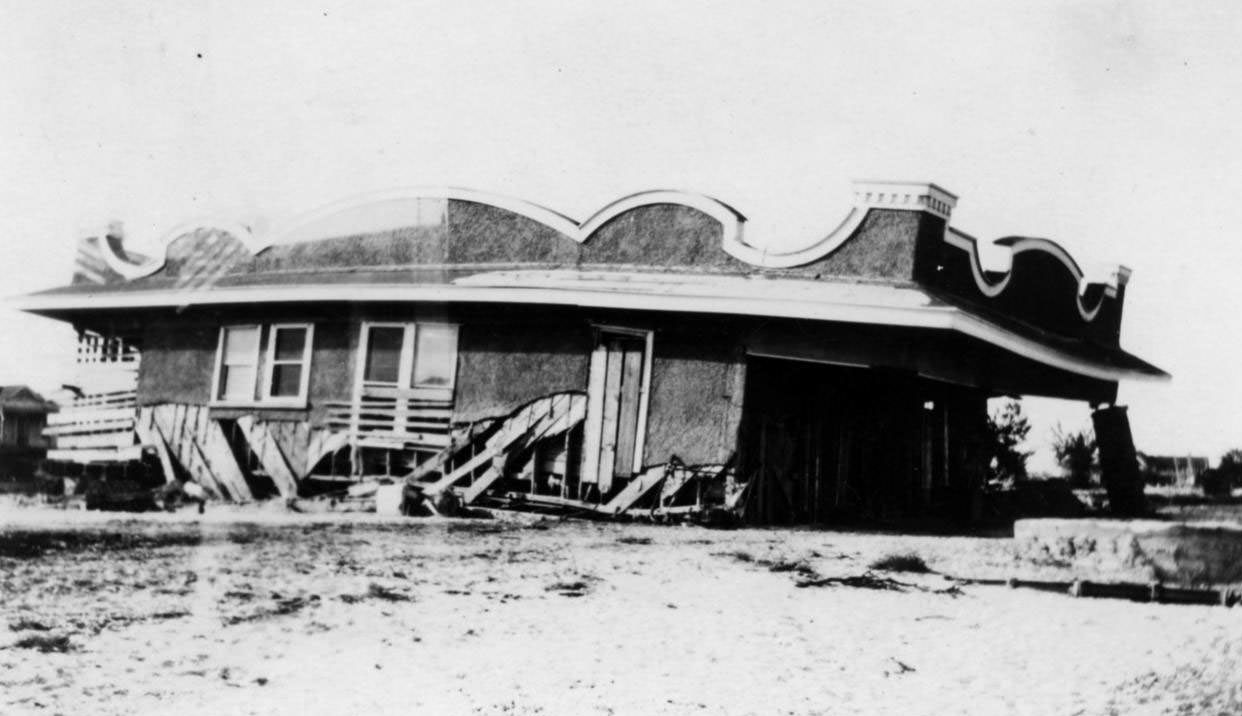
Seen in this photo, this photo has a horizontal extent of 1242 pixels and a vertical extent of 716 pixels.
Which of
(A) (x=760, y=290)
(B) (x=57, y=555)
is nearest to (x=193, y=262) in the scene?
(B) (x=57, y=555)

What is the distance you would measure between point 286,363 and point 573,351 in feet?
12.8

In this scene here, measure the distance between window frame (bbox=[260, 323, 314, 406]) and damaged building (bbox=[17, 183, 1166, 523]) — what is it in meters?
0.04

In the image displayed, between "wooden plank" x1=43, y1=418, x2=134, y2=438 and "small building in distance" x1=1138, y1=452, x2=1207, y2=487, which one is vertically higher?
"small building in distance" x1=1138, y1=452, x2=1207, y2=487

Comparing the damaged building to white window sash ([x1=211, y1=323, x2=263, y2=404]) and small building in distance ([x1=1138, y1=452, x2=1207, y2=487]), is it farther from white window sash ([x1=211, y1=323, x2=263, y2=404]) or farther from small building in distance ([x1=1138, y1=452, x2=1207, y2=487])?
small building in distance ([x1=1138, y1=452, x2=1207, y2=487])

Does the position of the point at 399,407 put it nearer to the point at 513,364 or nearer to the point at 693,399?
the point at 513,364

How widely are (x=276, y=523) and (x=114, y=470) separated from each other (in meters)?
5.54

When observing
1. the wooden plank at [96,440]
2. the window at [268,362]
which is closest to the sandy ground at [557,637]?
the window at [268,362]

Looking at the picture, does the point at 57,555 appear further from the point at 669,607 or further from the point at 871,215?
the point at 871,215

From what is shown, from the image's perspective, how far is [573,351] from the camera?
12.6m

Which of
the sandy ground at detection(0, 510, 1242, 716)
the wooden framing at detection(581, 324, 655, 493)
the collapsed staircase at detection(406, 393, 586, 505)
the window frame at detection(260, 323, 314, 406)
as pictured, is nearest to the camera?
the sandy ground at detection(0, 510, 1242, 716)

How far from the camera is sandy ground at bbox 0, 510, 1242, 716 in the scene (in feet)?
18.1

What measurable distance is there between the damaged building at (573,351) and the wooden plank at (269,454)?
0.04m

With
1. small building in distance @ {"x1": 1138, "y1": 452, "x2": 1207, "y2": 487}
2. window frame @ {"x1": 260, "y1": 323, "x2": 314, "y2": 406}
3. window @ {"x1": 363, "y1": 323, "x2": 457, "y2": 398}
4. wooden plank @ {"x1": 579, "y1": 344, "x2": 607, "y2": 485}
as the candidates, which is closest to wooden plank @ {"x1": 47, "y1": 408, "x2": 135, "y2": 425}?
window frame @ {"x1": 260, "y1": 323, "x2": 314, "y2": 406}

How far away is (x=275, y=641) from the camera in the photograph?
616 centimetres
